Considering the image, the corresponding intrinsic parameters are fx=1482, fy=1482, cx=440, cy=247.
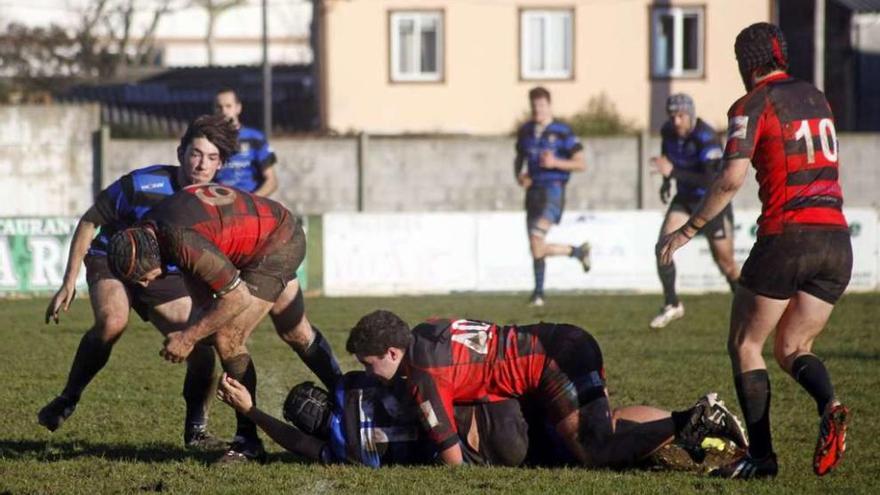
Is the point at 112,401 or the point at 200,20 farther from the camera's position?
the point at 200,20

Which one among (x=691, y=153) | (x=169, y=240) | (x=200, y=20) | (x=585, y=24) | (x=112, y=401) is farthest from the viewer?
(x=200, y=20)

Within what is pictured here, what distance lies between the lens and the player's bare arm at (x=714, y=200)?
21.9ft

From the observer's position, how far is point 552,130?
15906 millimetres

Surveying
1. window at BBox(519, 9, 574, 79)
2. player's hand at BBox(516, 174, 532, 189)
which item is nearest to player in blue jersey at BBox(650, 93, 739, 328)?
player's hand at BBox(516, 174, 532, 189)

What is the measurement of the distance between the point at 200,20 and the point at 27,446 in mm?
61631

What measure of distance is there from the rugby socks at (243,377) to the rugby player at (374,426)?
0.26m

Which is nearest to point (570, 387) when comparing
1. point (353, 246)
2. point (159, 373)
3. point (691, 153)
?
point (159, 373)

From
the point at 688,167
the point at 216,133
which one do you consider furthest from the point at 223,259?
the point at 688,167

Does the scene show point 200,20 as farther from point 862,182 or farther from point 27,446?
point 27,446

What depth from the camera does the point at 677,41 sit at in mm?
32031

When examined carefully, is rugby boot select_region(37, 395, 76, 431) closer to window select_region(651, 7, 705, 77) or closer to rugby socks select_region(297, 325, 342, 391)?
rugby socks select_region(297, 325, 342, 391)

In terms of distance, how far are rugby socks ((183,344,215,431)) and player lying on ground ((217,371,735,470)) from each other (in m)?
0.90

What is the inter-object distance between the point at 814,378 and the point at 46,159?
19.2 m

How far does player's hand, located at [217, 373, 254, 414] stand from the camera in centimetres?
701
